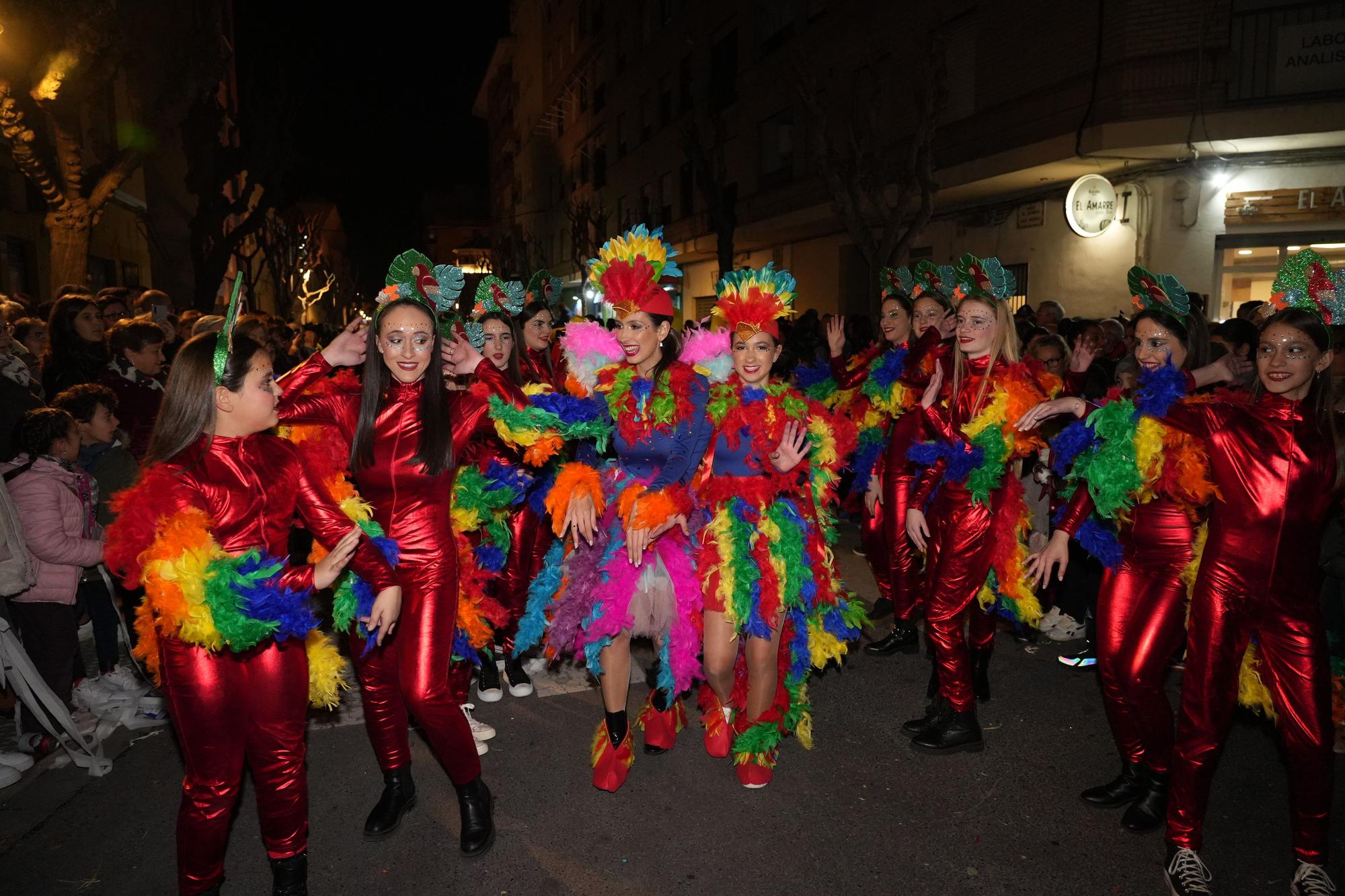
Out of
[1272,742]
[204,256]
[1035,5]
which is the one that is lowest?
[1272,742]

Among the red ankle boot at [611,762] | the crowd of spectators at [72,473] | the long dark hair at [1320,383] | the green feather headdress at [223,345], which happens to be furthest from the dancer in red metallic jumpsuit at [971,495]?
the crowd of spectators at [72,473]

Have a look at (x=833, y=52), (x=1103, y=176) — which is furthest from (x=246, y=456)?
(x=833, y=52)

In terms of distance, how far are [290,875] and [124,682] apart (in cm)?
260

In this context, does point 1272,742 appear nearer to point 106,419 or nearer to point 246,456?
point 246,456

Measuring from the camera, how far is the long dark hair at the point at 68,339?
5.81 metres

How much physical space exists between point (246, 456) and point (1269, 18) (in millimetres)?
12946

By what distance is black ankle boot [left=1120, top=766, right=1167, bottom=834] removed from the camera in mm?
3367

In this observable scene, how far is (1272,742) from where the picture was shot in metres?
4.11

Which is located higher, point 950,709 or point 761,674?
point 761,674

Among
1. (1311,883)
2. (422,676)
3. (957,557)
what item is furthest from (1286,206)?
(422,676)

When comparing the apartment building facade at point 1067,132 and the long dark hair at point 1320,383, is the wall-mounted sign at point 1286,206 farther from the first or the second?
the long dark hair at point 1320,383

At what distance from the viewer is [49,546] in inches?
160

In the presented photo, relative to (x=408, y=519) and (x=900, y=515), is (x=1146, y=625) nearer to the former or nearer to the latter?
(x=900, y=515)

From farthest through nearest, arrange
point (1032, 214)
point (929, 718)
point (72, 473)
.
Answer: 1. point (1032, 214)
2. point (72, 473)
3. point (929, 718)
